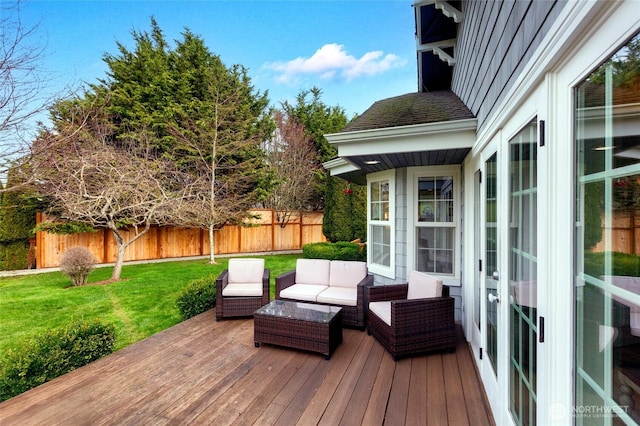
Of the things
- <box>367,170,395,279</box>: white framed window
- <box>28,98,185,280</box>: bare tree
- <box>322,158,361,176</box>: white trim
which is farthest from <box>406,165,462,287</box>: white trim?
<box>28,98,185,280</box>: bare tree

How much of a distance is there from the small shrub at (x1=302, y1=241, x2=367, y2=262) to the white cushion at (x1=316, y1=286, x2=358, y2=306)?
12.5 feet

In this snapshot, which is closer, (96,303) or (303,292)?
(303,292)

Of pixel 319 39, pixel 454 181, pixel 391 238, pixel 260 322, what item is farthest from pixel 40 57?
pixel 319 39

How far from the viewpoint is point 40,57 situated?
350cm

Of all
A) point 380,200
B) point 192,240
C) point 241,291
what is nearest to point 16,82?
point 241,291

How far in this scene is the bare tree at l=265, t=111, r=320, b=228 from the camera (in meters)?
13.2

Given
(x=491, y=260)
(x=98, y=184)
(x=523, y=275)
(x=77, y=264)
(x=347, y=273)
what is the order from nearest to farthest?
(x=523, y=275) < (x=491, y=260) < (x=347, y=273) < (x=77, y=264) < (x=98, y=184)

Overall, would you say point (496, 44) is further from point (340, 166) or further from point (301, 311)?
point (340, 166)

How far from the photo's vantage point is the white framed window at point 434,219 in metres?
4.24

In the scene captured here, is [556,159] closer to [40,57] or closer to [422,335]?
[422,335]

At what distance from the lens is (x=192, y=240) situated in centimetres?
1142

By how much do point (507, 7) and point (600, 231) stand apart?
1726mm

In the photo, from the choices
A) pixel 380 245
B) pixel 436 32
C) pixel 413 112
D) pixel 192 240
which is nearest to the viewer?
pixel 413 112

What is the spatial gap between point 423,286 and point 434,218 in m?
1.18
